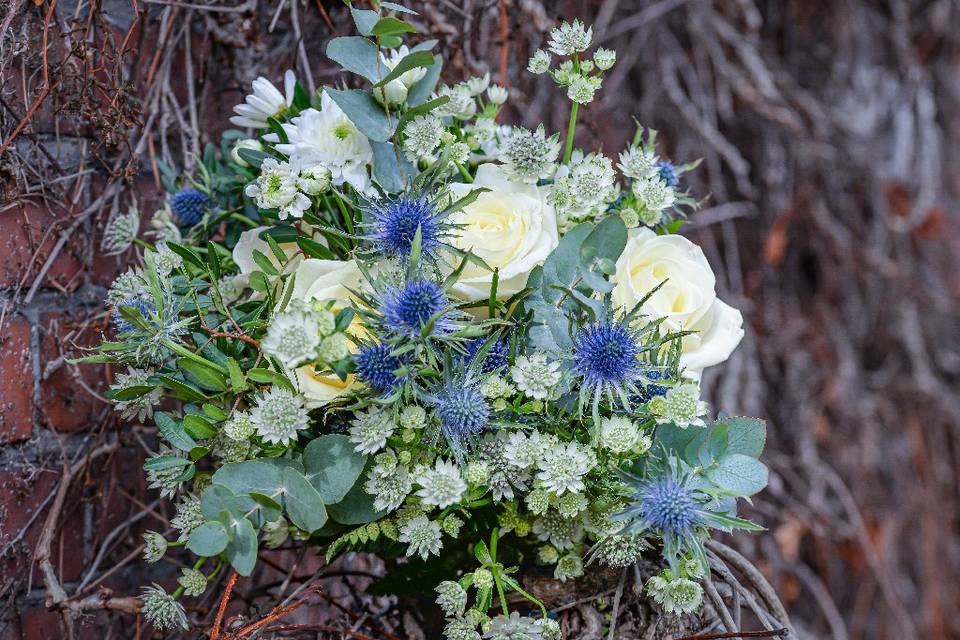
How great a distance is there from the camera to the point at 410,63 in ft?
1.80

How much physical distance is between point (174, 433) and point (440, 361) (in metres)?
0.19

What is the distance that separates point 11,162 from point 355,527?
436 mm

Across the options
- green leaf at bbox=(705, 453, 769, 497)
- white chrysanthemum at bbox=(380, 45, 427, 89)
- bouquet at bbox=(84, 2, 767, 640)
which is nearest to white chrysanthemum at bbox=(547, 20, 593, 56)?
bouquet at bbox=(84, 2, 767, 640)

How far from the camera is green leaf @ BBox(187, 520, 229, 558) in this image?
0.51 metres

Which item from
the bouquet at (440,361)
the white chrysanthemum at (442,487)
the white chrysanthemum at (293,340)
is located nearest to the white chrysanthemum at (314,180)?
the bouquet at (440,361)

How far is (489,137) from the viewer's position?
0.63 metres

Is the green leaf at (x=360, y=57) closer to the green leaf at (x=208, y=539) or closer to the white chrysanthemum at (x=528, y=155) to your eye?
the white chrysanthemum at (x=528, y=155)

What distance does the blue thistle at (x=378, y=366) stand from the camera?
1.66 feet

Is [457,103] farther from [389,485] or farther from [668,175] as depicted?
[389,485]

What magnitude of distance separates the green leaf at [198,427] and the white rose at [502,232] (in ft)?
0.64

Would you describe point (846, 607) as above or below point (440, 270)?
below

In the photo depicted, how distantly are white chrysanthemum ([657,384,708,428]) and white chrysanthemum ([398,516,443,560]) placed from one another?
17cm

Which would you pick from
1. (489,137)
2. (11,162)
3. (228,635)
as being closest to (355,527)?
(228,635)

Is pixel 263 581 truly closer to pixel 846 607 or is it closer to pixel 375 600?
pixel 375 600
